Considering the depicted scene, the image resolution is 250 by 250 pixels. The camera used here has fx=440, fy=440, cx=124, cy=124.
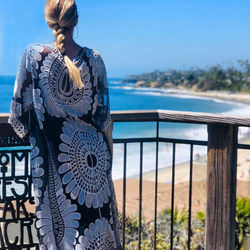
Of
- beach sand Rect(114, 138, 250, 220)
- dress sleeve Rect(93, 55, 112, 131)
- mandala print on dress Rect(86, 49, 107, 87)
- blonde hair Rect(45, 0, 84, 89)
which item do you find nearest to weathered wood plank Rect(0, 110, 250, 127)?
dress sleeve Rect(93, 55, 112, 131)

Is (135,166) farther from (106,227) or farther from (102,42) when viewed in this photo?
(102,42)

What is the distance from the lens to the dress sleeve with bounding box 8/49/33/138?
1.83 meters

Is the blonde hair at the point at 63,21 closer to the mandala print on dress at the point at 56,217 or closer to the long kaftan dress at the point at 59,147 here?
the long kaftan dress at the point at 59,147

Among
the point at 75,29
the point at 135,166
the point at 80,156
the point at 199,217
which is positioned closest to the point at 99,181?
the point at 80,156

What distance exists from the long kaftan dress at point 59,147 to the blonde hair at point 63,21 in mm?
33

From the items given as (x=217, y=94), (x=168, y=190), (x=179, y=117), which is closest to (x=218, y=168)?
(x=179, y=117)

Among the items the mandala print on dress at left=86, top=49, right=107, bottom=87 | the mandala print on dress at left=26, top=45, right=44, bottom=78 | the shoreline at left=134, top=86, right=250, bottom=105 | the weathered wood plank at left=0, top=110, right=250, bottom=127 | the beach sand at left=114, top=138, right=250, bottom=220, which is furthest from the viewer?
the shoreline at left=134, top=86, right=250, bottom=105

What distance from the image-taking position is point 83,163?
6.19 ft

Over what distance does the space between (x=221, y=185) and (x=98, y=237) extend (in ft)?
2.52

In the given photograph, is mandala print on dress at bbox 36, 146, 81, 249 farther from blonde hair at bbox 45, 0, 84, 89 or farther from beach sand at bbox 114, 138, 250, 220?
beach sand at bbox 114, 138, 250, 220

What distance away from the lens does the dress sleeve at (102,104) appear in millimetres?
1993

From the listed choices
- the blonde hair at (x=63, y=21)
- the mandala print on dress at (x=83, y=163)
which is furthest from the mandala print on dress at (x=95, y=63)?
the mandala print on dress at (x=83, y=163)

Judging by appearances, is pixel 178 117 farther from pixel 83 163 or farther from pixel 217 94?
pixel 217 94

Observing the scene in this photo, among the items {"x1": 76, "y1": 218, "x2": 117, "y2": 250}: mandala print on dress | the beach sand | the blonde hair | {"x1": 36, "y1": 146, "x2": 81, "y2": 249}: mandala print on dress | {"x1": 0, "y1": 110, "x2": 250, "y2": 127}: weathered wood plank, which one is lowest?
the beach sand
